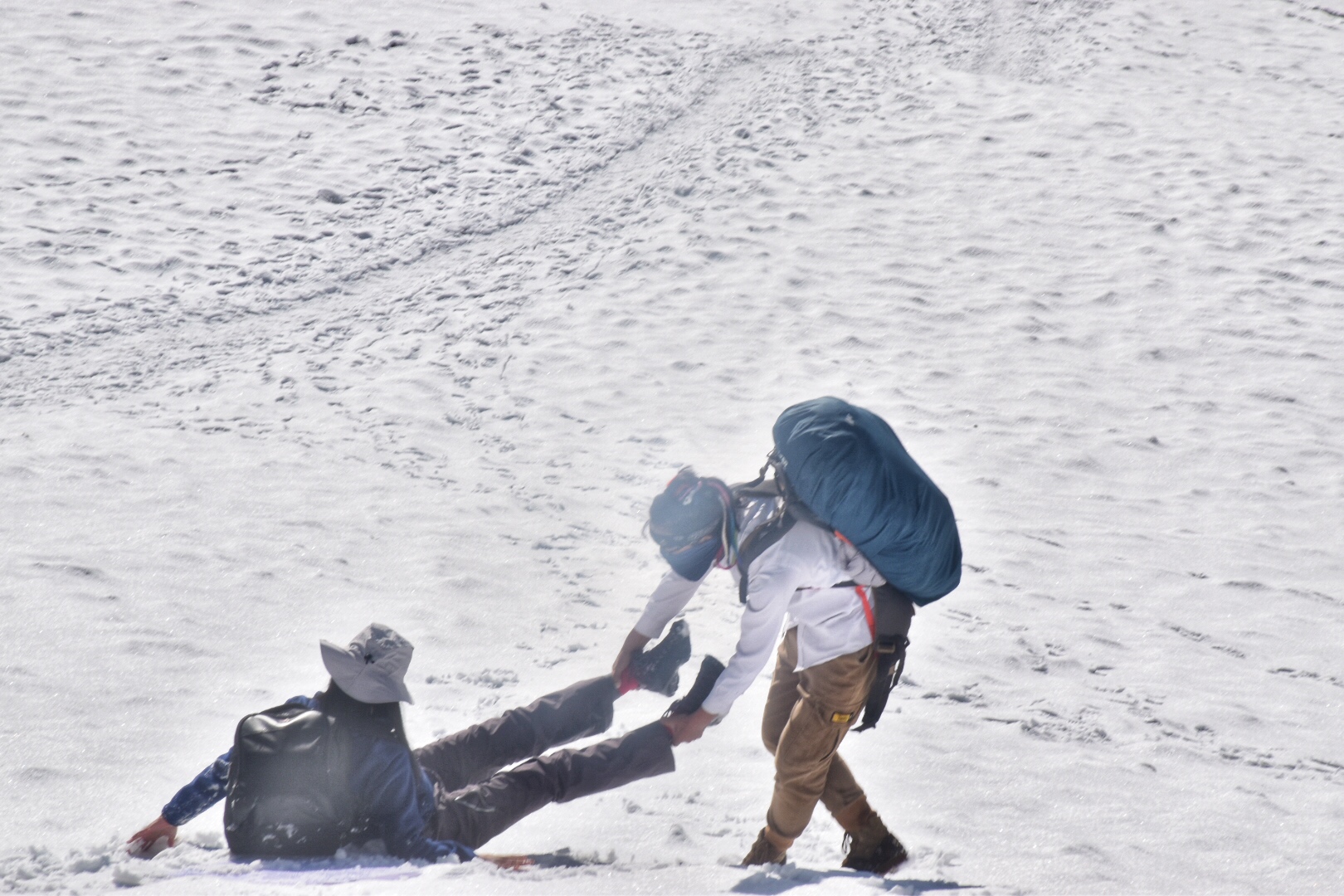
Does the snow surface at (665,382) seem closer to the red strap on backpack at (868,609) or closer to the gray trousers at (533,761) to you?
the gray trousers at (533,761)

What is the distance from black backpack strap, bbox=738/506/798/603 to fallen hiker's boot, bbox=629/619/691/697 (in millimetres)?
622

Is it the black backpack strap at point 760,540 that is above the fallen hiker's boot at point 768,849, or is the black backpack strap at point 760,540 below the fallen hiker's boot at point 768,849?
above

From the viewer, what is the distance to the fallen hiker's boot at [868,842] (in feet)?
12.2

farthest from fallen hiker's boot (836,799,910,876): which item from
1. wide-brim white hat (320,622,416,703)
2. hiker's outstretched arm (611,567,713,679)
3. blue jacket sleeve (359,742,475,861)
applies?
wide-brim white hat (320,622,416,703)

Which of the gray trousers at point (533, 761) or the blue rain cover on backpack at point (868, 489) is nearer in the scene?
the blue rain cover on backpack at point (868, 489)

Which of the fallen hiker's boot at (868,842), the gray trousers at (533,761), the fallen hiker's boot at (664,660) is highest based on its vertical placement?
the fallen hiker's boot at (664,660)

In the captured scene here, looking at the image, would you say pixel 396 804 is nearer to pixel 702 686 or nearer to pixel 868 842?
pixel 702 686

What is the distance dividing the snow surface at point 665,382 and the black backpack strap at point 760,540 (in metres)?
0.92

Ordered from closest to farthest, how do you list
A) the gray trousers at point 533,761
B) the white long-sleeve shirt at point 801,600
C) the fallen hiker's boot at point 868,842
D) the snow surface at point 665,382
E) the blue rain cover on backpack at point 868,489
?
1. the blue rain cover on backpack at point 868,489
2. the white long-sleeve shirt at point 801,600
3. the gray trousers at point 533,761
4. the fallen hiker's boot at point 868,842
5. the snow surface at point 665,382

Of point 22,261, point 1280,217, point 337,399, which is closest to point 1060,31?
point 1280,217

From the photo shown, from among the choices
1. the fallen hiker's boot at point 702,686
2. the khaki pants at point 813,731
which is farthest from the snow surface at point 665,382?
the fallen hiker's boot at point 702,686

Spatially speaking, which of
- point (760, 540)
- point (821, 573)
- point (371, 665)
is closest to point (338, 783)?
point (371, 665)

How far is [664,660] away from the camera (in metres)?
3.99

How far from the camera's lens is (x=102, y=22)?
12.8 meters
